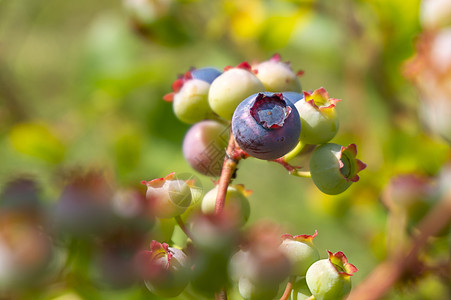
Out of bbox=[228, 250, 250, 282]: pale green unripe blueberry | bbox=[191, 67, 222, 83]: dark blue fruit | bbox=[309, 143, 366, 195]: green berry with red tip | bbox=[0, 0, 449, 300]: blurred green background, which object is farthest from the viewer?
bbox=[0, 0, 449, 300]: blurred green background

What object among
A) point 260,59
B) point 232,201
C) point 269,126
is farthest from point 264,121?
point 260,59

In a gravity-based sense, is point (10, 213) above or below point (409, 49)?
above

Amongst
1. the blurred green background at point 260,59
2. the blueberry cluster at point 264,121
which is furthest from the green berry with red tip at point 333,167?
the blurred green background at point 260,59

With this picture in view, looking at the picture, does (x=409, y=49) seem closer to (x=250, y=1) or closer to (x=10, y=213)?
(x=250, y=1)

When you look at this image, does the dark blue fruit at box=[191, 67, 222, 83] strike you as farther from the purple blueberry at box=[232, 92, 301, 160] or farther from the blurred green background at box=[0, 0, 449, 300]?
the blurred green background at box=[0, 0, 449, 300]

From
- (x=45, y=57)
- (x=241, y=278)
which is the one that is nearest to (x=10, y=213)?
(x=241, y=278)

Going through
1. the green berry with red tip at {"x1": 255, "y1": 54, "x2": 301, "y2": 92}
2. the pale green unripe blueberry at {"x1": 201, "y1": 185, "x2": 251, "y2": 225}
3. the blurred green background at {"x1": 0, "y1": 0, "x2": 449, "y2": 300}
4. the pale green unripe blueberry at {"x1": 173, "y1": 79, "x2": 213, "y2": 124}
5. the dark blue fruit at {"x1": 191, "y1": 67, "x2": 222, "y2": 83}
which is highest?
the green berry with red tip at {"x1": 255, "y1": 54, "x2": 301, "y2": 92}

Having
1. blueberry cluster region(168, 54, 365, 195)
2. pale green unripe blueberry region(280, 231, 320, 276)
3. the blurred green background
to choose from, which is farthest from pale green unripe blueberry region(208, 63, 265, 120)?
the blurred green background
